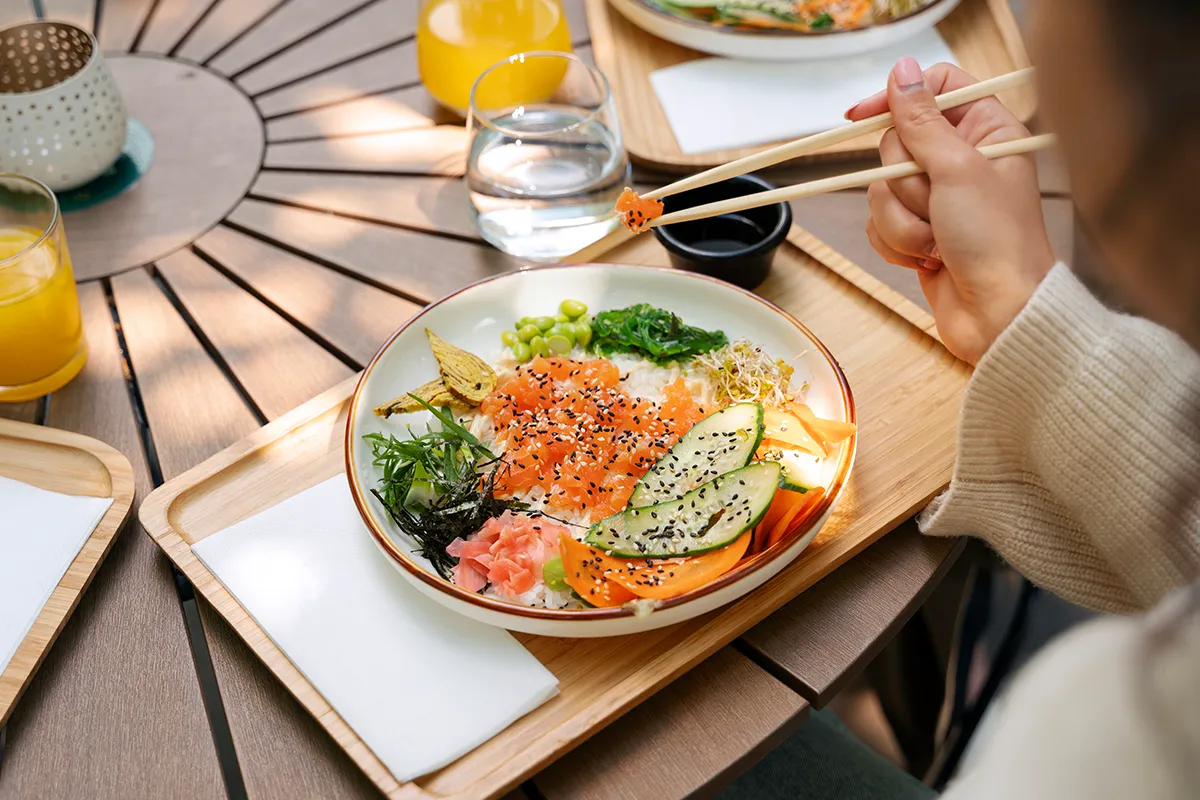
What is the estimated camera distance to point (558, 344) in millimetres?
1611

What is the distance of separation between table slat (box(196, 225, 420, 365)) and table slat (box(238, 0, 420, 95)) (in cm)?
50

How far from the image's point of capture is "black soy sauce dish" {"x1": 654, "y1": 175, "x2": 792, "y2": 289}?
166cm

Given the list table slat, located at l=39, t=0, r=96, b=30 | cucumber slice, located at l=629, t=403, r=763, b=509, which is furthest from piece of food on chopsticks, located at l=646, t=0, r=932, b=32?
table slat, located at l=39, t=0, r=96, b=30

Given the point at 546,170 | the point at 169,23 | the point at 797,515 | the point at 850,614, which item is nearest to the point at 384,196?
the point at 546,170

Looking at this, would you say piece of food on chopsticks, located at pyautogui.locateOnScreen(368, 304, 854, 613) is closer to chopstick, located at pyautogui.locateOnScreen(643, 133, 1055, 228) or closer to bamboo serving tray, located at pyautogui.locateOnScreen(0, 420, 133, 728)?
chopstick, located at pyautogui.locateOnScreen(643, 133, 1055, 228)

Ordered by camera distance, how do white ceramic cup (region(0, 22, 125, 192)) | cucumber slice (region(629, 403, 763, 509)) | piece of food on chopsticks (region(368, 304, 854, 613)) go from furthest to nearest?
1. white ceramic cup (region(0, 22, 125, 192))
2. cucumber slice (region(629, 403, 763, 509))
3. piece of food on chopsticks (region(368, 304, 854, 613))

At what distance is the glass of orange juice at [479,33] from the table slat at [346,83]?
224 millimetres

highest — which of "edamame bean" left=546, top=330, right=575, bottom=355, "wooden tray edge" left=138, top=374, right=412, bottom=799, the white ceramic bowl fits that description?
the white ceramic bowl

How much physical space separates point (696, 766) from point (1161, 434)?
26.3 inches

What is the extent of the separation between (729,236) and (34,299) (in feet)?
3.69

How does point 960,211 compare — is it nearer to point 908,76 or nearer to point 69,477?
point 908,76

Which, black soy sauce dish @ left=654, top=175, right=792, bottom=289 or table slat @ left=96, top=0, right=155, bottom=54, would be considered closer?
black soy sauce dish @ left=654, top=175, right=792, bottom=289

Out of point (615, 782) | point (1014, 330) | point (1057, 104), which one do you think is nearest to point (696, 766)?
point (615, 782)

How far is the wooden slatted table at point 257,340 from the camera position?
1.22 metres
